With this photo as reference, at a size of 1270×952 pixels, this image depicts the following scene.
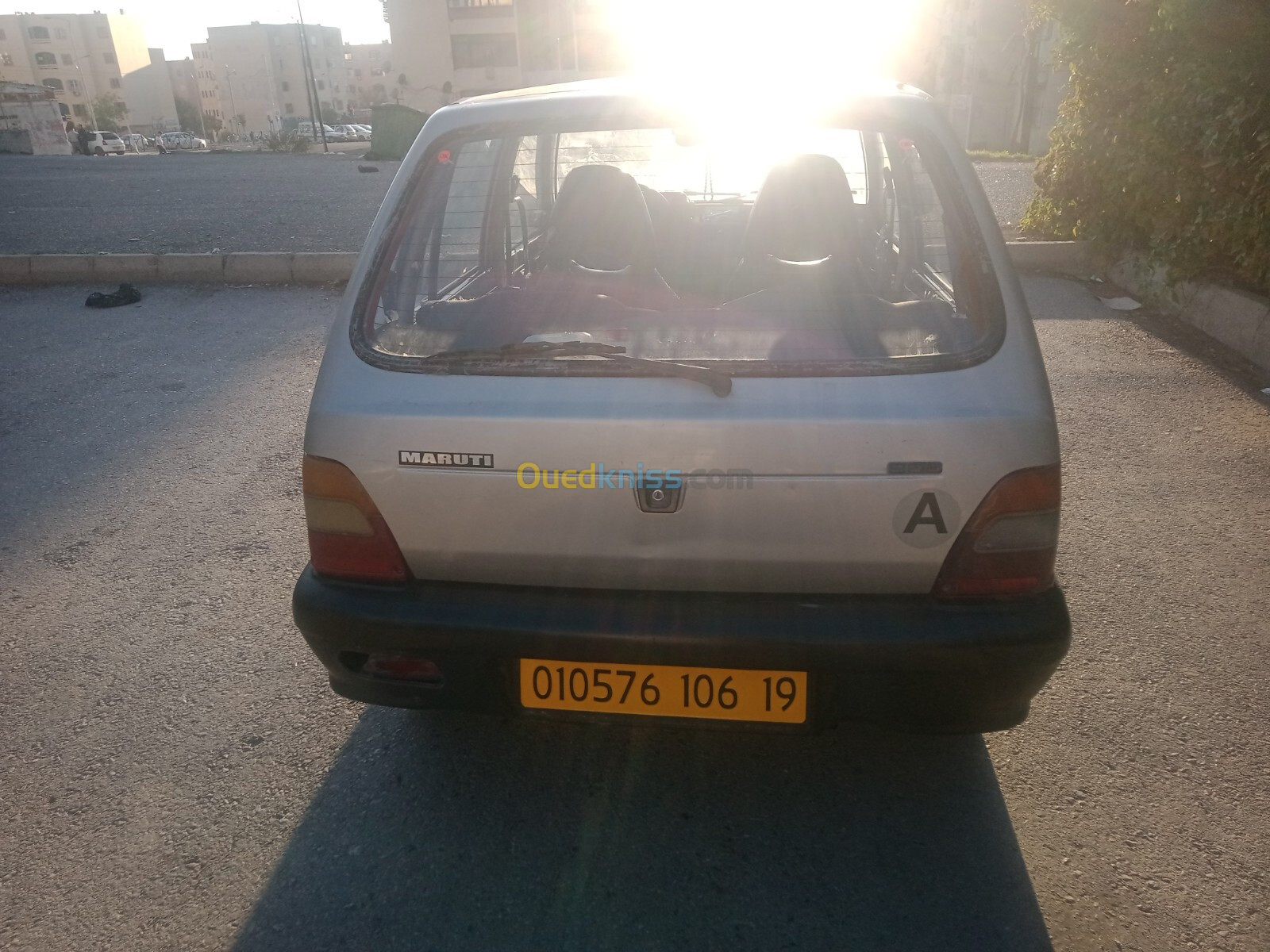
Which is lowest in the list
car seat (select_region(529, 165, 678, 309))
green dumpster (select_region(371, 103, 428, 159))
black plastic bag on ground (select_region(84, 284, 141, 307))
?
green dumpster (select_region(371, 103, 428, 159))

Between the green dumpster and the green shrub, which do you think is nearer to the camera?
the green dumpster

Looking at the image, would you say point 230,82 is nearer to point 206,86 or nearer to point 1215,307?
point 206,86

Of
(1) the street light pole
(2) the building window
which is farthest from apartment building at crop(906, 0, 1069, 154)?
(1) the street light pole

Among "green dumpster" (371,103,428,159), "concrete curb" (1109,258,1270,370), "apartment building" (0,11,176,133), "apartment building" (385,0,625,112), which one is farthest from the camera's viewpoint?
"apartment building" (0,11,176,133)

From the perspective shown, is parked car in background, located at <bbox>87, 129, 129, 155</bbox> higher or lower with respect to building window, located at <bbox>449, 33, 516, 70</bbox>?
lower

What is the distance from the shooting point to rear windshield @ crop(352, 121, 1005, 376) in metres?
2.12

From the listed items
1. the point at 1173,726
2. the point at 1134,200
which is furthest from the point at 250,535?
the point at 1134,200

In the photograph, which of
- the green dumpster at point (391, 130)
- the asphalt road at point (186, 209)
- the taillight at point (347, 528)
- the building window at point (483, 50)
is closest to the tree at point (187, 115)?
the building window at point (483, 50)

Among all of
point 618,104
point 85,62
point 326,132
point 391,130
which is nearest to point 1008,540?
point 618,104

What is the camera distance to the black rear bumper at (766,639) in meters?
1.98

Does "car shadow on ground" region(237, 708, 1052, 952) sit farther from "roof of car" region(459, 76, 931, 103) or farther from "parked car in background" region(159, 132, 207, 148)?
"parked car in background" region(159, 132, 207, 148)

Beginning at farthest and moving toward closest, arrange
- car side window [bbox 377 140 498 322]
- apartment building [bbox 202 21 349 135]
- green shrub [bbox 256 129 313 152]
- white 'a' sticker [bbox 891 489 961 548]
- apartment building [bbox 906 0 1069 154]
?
apartment building [bbox 202 21 349 135]
green shrub [bbox 256 129 313 152]
apartment building [bbox 906 0 1069 154]
car side window [bbox 377 140 498 322]
white 'a' sticker [bbox 891 489 961 548]

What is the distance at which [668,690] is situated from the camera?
2.07m

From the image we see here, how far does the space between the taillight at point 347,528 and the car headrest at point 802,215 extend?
124 centimetres
